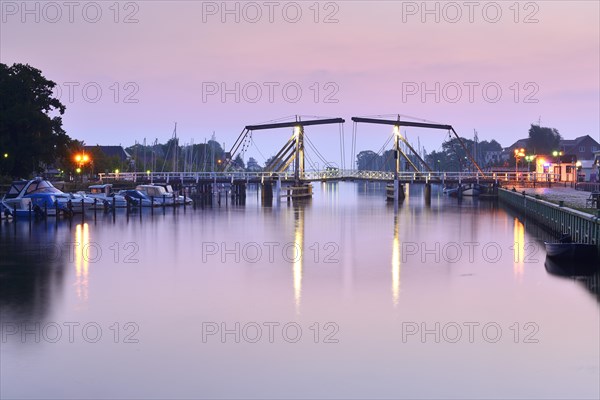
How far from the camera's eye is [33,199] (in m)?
64.2

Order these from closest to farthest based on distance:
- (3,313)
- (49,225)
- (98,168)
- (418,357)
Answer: (418,357) < (3,313) < (49,225) < (98,168)

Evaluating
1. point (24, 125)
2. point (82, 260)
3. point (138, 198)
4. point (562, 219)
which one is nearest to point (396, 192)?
point (138, 198)

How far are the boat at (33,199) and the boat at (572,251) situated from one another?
135ft

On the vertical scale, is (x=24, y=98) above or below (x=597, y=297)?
above

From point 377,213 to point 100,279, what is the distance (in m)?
51.5

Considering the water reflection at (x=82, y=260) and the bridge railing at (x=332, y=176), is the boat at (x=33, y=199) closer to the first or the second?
the water reflection at (x=82, y=260)

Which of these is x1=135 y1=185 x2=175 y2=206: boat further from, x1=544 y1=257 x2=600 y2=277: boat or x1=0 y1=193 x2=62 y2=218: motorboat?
x1=544 y1=257 x2=600 y2=277: boat

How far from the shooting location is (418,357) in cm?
1977

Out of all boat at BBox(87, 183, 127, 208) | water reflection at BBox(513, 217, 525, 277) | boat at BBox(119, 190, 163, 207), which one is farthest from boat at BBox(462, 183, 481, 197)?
boat at BBox(87, 183, 127, 208)

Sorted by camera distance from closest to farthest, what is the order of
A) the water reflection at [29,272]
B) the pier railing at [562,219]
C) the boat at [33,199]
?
the water reflection at [29,272], the pier railing at [562,219], the boat at [33,199]

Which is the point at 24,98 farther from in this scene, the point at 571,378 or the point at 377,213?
the point at 571,378

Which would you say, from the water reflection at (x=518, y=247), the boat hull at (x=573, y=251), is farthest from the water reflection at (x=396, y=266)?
the boat hull at (x=573, y=251)

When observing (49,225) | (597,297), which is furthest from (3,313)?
(49,225)

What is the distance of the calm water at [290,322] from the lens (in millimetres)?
17703
